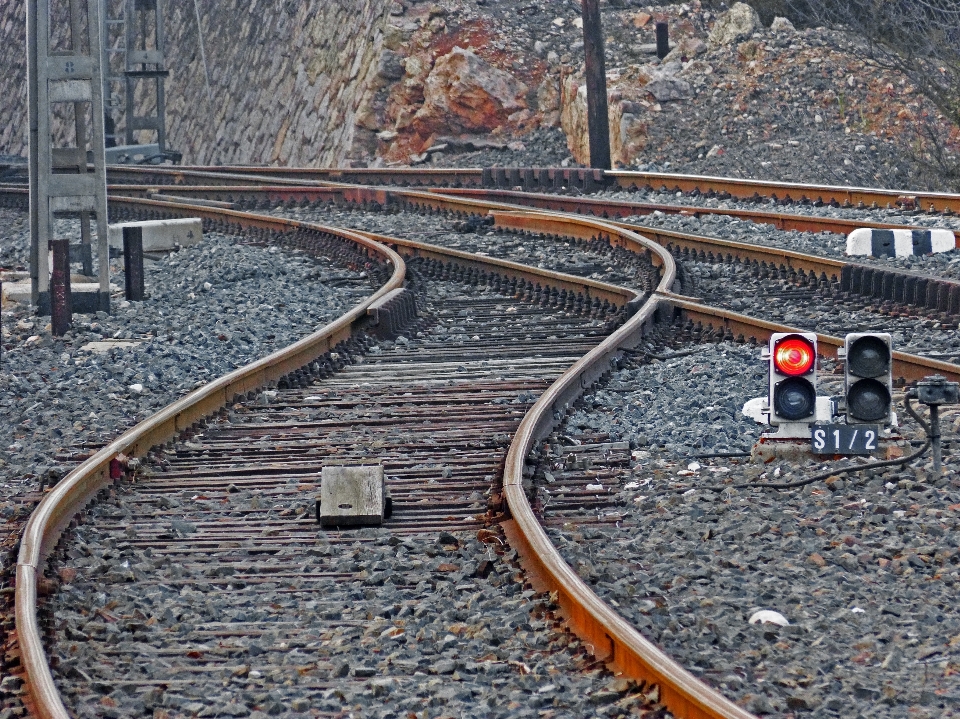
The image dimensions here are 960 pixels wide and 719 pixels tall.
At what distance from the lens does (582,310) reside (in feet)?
40.7

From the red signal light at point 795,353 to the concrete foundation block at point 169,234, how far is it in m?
10.7

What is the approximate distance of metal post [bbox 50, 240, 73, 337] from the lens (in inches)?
475

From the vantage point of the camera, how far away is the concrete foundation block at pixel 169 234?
16922 millimetres

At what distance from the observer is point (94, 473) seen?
7.09 metres

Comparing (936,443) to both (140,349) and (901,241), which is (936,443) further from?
(901,241)

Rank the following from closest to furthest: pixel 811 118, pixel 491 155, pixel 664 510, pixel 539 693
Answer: pixel 539 693 < pixel 664 510 < pixel 811 118 < pixel 491 155

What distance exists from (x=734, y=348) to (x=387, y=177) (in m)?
13.4

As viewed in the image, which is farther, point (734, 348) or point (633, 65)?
point (633, 65)

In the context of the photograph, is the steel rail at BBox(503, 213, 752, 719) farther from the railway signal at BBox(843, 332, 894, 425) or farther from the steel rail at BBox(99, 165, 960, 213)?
the steel rail at BBox(99, 165, 960, 213)

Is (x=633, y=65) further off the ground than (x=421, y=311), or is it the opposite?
(x=633, y=65)

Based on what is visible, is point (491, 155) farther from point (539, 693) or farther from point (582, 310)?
point (539, 693)

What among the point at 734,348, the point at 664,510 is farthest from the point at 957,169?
the point at 664,510

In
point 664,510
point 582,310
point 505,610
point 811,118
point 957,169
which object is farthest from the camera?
point 811,118

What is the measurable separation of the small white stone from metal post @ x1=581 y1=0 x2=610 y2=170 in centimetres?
1761
